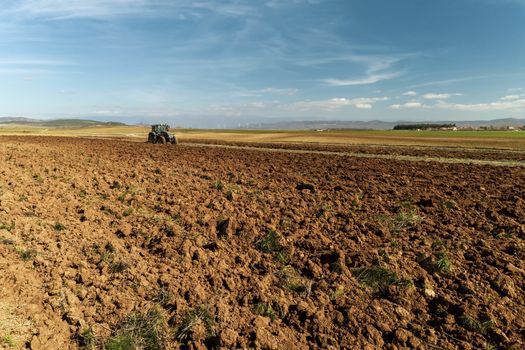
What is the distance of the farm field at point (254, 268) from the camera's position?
5.71 m

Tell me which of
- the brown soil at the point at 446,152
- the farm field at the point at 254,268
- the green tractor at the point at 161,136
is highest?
the green tractor at the point at 161,136

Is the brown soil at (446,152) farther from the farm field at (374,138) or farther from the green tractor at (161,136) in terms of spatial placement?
the green tractor at (161,136)

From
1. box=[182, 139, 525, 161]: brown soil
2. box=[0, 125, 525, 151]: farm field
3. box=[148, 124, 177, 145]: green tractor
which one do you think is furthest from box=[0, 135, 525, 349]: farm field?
box=[0, 125, 525, 151]: farm field

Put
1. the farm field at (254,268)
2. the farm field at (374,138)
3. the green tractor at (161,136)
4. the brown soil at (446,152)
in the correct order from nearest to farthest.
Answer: the farm field at (254,268) < the brown soil at (446,152) < the green tractor at (161,136) < the farm field at (374,138)

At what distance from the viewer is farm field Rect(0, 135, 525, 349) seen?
18.7 feet

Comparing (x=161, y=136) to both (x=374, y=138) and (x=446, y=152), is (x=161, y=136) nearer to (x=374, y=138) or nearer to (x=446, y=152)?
(x=446, y=152)

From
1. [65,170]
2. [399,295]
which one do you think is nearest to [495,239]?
[399,295]

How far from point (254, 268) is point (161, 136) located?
35.4 metres

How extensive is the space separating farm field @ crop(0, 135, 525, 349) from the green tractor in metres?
27.8

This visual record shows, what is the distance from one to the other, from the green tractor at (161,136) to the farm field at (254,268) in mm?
27850

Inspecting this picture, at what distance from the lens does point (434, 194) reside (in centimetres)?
1325

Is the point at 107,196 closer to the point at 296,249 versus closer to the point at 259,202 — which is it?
the point at 259,202

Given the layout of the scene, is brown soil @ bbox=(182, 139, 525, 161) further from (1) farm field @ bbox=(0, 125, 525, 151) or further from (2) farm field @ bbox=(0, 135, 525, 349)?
(2) farm field @ bbox=(0, 135, 525, 349)

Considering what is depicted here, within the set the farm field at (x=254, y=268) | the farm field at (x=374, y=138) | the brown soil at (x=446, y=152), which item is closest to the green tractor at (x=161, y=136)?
the farm field at (x=374, y=138)
